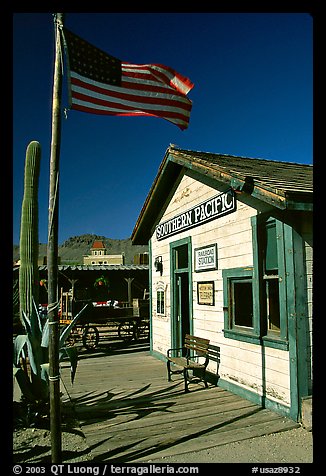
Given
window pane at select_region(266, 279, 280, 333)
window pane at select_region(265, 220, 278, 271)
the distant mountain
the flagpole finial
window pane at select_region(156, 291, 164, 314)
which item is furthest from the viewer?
the distant mountain

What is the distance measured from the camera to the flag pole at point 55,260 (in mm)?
3455

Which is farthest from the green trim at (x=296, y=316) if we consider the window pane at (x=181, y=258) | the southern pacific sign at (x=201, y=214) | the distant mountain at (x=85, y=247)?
the distant mountain at (x=85, y=247)

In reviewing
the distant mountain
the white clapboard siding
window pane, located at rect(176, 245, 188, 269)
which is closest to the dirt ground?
the white clapboard siding

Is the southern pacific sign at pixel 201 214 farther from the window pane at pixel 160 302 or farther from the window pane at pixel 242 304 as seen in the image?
the window pane at pixel 160 302

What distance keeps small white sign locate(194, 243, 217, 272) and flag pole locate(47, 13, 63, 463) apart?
410 centimetres

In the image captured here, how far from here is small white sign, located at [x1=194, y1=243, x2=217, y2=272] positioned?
23.7 ft

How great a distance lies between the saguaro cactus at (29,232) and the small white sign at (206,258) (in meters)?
4.24

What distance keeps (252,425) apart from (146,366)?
15.0ft

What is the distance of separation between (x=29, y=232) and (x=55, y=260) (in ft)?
24.3

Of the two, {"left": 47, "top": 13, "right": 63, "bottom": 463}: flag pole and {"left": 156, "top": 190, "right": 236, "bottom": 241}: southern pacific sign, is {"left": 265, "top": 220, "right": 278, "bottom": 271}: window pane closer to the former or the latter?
{"left": 156, "top": 190, "right": 236, "bottom": 241}: southern pacific sign

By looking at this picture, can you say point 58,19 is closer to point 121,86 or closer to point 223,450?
point 121,86
